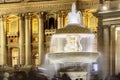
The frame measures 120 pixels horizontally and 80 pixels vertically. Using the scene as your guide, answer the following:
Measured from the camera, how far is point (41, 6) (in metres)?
77.9

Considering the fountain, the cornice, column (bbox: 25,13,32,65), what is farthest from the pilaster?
the fountain

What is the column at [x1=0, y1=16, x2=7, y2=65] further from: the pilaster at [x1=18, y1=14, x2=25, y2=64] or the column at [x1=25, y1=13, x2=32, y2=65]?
the column at [x1=25, y1=13, x2=32, y2=65]

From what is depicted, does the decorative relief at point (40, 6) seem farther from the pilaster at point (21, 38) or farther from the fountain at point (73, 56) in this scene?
the fountain at point (73, 56)

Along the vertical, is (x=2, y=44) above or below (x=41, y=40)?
below

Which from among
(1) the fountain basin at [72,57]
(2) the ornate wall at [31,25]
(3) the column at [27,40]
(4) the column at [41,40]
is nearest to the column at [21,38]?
(2) the ornate wall at [31,25]

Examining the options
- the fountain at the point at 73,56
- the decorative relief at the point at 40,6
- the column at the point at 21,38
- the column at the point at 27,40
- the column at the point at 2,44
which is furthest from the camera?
the column at the point at 2,44

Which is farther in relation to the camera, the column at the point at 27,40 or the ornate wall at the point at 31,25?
the column at the point at 27,40

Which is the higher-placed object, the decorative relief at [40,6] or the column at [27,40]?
the decorative relief at [40,6]

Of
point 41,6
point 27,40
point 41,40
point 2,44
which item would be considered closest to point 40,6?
point 41,6

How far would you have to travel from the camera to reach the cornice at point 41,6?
75.4 meters

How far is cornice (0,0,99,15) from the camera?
75438 mm

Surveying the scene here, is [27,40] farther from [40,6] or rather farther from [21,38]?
[40,6]

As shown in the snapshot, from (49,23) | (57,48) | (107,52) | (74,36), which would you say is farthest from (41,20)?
(74,36)

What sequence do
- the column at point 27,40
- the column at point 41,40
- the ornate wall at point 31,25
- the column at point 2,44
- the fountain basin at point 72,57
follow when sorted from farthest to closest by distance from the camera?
the column at point 2,44, the column at point 27,40, the column at point 41,40, the ornate wall at point 31,25, the fountain basin at point 72,57
